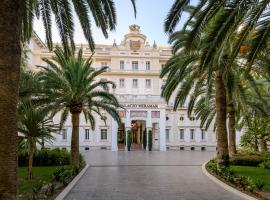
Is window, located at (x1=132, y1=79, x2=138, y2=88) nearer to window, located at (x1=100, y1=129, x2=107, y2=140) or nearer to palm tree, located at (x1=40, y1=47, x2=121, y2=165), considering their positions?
window, located at (x1=100, y1=129, x2=107, y2=140)

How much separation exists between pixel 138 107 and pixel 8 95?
3963cm

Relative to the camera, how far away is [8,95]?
596 centimetres

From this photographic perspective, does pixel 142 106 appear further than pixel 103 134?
No

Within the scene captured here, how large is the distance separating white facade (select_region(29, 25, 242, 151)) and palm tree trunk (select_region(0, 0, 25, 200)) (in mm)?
37715

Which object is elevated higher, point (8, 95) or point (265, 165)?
point (8, 95)

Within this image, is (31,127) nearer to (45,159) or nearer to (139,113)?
(45,159)

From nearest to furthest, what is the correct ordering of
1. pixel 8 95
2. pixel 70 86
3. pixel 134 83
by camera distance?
pixel 8 95 → pixel 70 86 → pixel 134 83

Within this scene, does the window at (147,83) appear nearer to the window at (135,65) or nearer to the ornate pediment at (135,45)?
the window at (135,65)

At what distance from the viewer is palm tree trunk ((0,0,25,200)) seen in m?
5.83

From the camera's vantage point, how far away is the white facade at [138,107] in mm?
45531

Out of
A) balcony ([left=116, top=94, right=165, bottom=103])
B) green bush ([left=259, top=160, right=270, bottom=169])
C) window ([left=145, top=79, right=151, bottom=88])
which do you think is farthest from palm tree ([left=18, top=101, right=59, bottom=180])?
window ([left=145, top=79, right=151, bottom=88])

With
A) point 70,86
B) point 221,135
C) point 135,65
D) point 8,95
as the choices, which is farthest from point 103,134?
point 8,95

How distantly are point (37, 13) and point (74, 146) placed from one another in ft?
30.5

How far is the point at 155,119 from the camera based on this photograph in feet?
150
